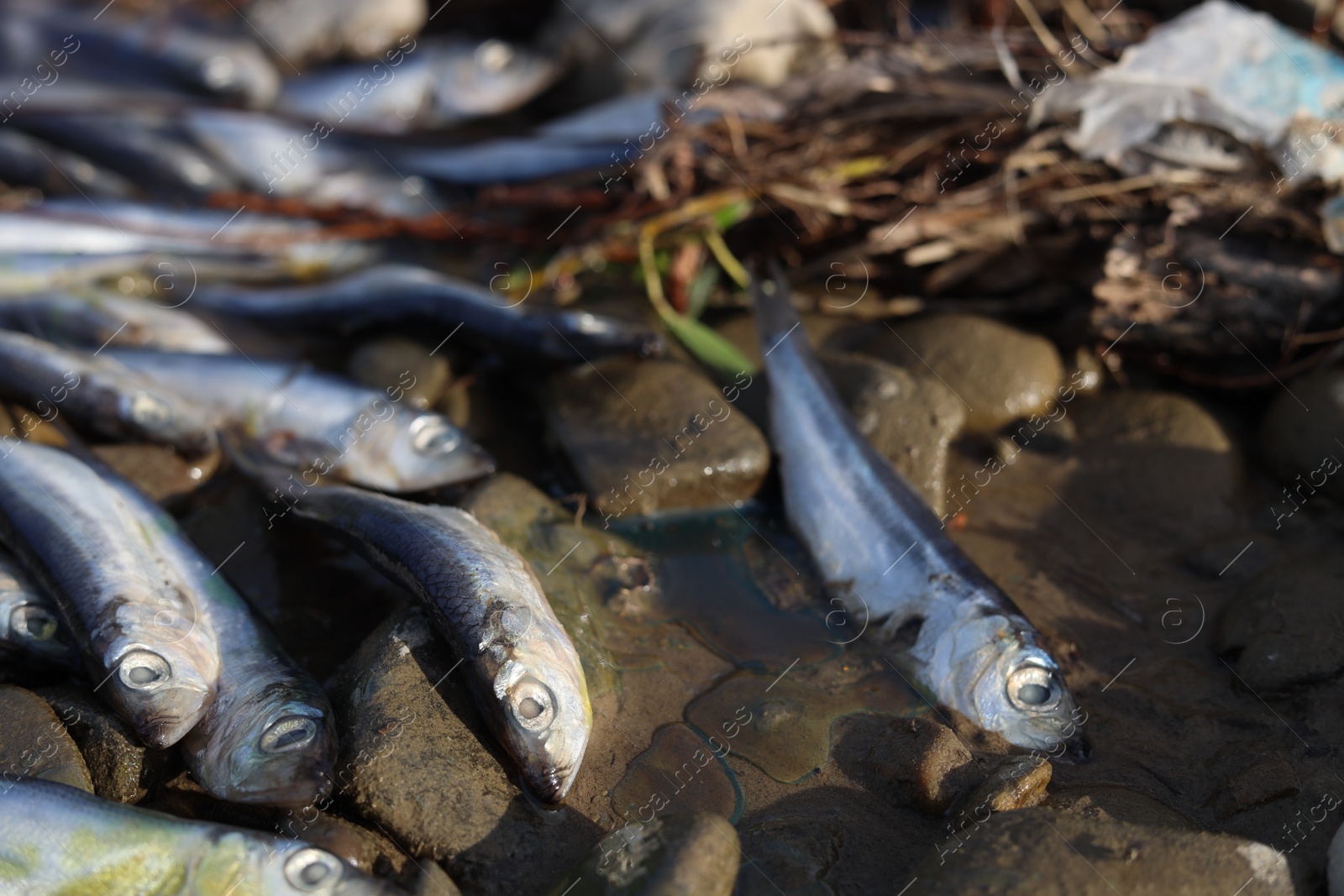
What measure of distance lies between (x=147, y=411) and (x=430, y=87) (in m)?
4.30

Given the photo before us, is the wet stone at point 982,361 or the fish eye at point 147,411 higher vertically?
the fish eye at point 147,411

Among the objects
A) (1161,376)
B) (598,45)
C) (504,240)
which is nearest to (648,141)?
(504,240)

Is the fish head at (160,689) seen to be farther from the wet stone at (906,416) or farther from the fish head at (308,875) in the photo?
the wet stone at (906,416)

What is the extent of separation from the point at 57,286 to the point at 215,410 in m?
1.74

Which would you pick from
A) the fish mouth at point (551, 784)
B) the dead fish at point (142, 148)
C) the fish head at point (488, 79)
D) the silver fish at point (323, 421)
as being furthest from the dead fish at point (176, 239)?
the fish mouth at point (551, 784)

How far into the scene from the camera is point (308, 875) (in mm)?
2561

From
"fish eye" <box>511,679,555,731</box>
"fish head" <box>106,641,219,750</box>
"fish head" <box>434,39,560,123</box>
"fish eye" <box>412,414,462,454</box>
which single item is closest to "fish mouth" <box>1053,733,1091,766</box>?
"fish eye" <box>511,679,555,731</box>

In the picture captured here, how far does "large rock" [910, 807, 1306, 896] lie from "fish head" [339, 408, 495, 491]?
262 centimetres

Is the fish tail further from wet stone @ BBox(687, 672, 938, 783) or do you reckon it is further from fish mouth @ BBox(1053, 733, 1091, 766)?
fish mouth @ BBox(1053, 733, 1091, 766)

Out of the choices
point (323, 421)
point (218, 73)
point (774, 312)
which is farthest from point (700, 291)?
point (218, 73)

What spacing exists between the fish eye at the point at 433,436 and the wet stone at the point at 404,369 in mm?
451

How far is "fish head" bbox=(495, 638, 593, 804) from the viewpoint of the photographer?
3039 millimetres

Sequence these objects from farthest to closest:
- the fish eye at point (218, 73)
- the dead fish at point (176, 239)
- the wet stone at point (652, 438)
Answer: the fish eye at point (218, 73) < the dead fish at point (176, 239) < the wet stone at point (652, 438)

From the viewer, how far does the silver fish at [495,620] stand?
3.07m
